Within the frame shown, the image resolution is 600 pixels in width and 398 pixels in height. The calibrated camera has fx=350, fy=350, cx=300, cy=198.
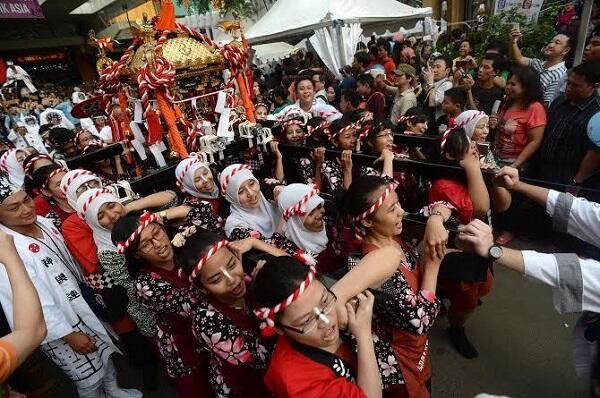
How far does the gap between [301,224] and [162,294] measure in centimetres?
94

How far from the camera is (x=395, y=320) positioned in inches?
62.0

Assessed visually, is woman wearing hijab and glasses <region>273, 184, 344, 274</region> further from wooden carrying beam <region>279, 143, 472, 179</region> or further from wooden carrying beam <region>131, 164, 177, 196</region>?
wooden carrying beam <region>131, 164, 177, 196</region>

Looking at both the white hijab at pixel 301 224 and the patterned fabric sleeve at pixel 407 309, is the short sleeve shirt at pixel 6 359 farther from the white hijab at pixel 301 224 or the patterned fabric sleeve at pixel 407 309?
the white hijab at pixel 301 224

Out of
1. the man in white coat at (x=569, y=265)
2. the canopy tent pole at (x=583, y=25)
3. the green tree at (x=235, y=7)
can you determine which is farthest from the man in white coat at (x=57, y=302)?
the green tree at (x=235, y=7)

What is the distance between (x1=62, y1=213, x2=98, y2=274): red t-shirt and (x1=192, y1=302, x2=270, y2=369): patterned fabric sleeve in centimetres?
122

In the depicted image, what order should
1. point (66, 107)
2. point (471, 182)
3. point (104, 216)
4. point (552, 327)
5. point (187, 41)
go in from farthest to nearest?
point (66, 107)
point (187, 41)
point (552, 327)
point (104, 216)
point (471, 182)

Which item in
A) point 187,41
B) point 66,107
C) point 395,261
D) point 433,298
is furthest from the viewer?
point 66,107

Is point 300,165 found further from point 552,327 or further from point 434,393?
point 552,327

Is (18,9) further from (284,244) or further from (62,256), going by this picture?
(284,244)

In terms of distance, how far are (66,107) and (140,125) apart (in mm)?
8263

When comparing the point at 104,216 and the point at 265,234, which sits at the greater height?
the point at 104,216

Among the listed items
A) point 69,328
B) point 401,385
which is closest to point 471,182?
point 401,385

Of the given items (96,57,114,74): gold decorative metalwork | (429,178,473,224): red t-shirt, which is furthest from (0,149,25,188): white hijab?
(429,178,473,224): red t-shirt

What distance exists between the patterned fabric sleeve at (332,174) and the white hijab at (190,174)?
0.93m
